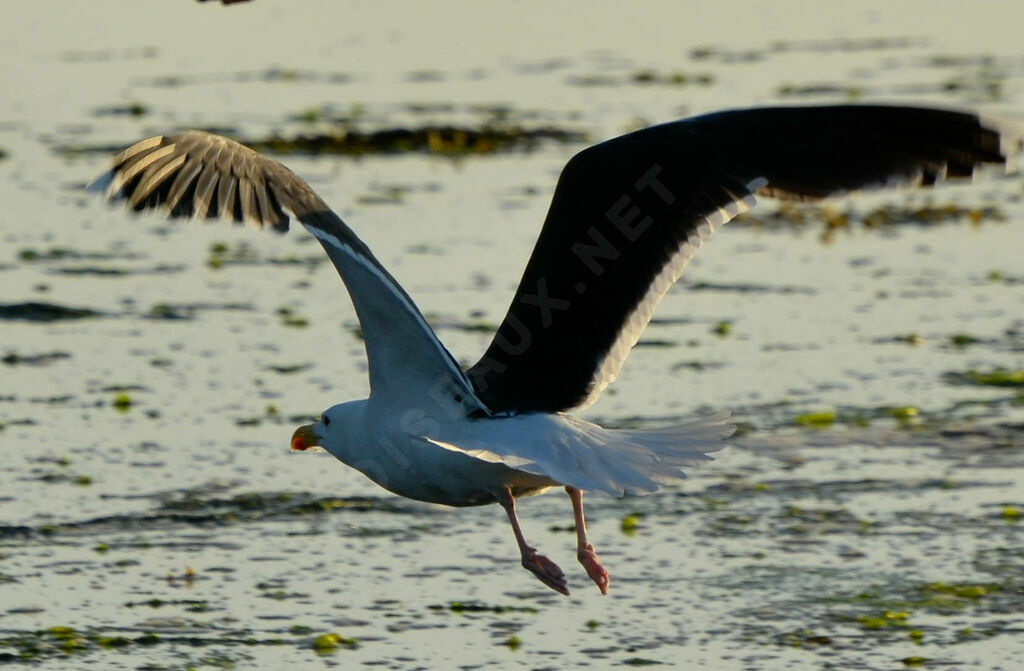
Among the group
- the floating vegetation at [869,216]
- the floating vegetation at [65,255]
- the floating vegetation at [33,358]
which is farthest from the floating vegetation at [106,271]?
the floating vegetation at [869,216]

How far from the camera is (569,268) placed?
244 inches

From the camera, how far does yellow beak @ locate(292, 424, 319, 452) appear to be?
6.74 metres

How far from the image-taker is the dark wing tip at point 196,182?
588cm

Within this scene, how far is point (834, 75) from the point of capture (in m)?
17.3

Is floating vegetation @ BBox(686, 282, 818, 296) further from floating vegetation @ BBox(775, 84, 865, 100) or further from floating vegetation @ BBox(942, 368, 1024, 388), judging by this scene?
floating vegetation @ BBox(775, 84, 865, 100)

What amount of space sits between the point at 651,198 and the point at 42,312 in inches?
228

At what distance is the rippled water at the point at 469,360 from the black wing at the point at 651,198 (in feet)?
3.27

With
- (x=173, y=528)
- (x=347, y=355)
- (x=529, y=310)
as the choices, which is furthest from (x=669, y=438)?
(x=347, y=355)

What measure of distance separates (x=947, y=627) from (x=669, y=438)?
1.57 m

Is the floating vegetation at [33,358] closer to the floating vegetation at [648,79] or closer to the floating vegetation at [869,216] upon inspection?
the floating vegetation at [869,216]

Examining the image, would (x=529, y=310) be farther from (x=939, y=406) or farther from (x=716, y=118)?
(x=939, y=406)

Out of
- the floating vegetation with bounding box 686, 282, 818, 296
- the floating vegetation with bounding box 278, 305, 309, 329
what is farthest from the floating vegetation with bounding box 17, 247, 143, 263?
the floating vegetation with bounding box 686, 282, 818, 296

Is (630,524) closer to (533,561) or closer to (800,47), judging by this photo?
(533,561)

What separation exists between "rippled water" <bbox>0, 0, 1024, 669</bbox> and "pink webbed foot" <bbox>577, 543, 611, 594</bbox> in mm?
348
